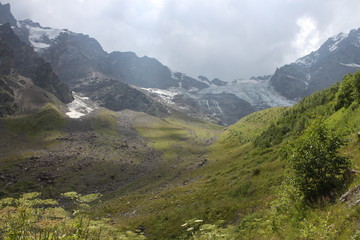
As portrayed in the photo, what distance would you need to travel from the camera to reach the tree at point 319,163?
986cm

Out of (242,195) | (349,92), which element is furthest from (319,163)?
(349,92)

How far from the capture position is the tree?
32.3 feet

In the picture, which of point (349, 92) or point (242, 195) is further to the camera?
point (349, 92)

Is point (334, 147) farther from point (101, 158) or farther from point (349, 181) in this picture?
point (101, 158)

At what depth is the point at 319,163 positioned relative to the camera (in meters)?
9.84

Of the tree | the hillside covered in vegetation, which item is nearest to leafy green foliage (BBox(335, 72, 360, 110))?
the hillside covered in vegetation

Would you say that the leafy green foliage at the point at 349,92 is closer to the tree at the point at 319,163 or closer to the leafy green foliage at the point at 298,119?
the leafy green foliage at the point at 298,119

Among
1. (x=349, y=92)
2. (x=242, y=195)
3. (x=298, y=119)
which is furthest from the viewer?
(x=298, y=119)

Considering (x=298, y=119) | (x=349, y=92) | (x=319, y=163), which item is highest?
(x=349, y=92)

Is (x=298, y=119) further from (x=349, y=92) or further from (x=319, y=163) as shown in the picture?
(x=319, y=163)

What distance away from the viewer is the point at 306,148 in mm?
10414

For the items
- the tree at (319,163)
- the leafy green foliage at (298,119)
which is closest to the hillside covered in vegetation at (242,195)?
the tree at (319,163)

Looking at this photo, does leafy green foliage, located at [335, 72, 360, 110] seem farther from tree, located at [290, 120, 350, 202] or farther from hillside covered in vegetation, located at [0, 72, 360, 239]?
tree, located at [290, 120, 350, 202]

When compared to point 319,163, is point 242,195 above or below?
below
